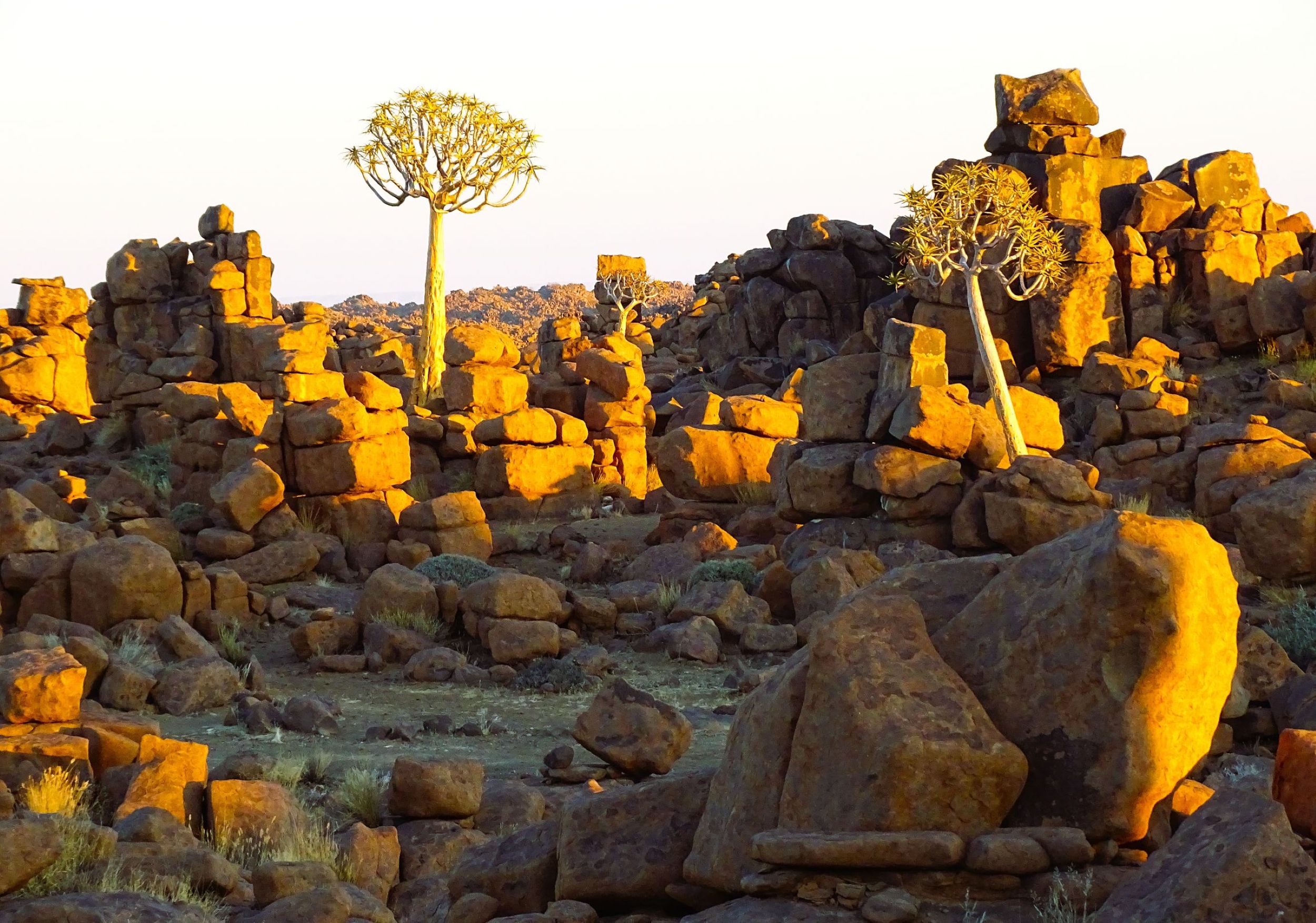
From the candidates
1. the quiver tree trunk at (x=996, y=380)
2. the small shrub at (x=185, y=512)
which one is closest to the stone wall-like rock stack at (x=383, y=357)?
the small shrub at (x=185, y=512)

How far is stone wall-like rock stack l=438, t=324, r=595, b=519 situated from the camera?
24.1m

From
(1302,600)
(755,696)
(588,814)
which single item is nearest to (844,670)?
(755,696)

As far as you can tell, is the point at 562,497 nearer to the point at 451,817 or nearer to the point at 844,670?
the point at 451,817

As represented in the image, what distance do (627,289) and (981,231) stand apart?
28.3 m

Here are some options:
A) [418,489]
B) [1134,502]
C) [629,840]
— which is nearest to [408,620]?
[418,489]

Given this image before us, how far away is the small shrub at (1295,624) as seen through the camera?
477 inches

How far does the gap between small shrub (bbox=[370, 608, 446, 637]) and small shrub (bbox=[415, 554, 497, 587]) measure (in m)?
1.91

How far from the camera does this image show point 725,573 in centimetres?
1775

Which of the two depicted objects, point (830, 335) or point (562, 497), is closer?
point (562, 497)

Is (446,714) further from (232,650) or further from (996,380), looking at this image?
(996,380)

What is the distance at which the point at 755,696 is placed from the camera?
5266 mm

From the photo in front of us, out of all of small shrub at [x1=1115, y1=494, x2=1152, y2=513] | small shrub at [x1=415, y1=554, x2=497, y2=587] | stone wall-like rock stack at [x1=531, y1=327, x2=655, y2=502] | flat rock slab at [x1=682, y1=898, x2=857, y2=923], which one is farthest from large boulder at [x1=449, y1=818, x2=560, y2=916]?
stone wall-like rock stack at [x1=531, y1=327, x2=655, y2=502]

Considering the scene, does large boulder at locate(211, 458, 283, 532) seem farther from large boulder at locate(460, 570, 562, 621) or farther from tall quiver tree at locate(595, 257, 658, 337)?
tall quiver tree at locate(595, 257, 658, 337)

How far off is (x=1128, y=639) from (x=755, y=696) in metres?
1.42
